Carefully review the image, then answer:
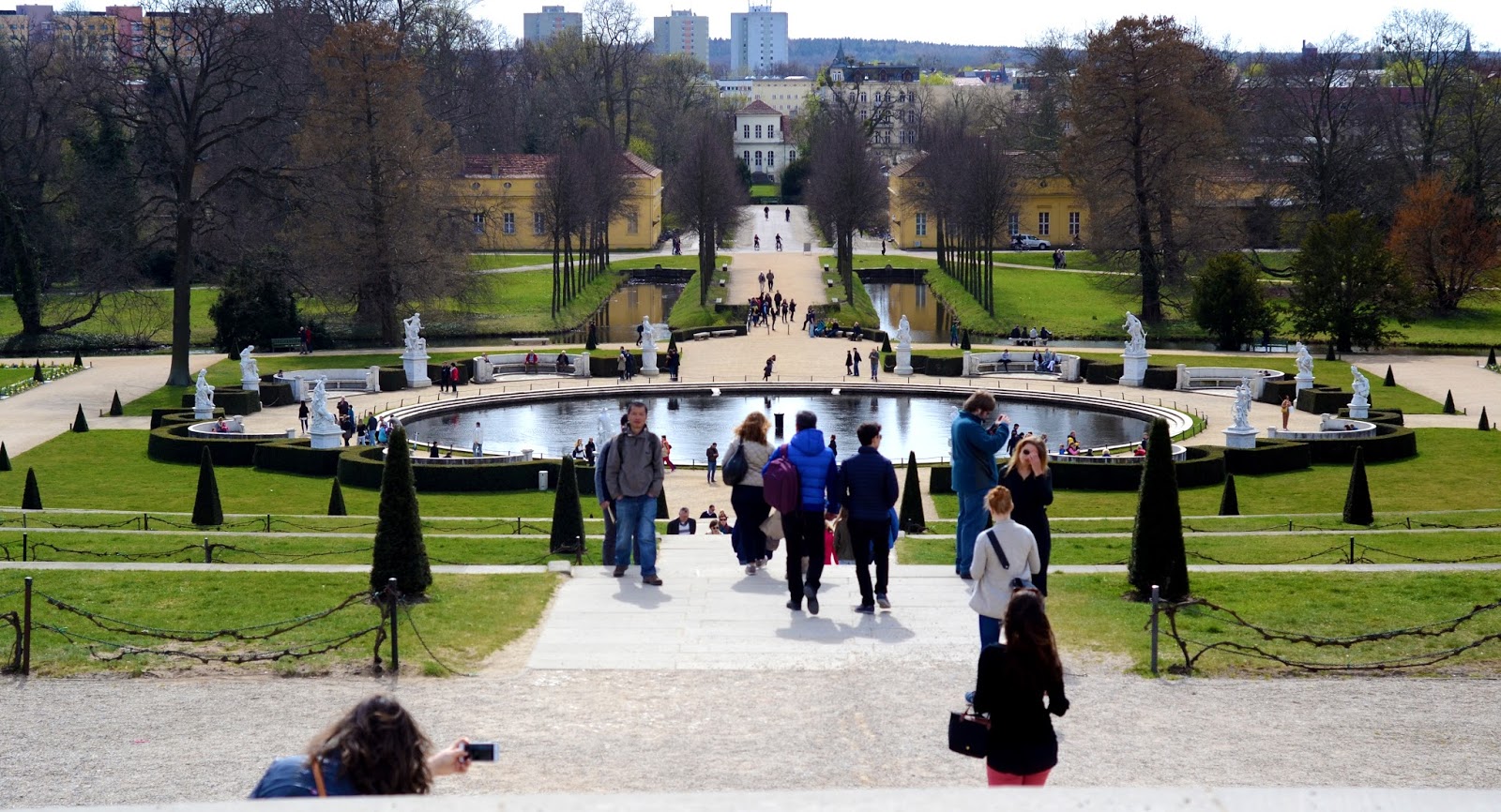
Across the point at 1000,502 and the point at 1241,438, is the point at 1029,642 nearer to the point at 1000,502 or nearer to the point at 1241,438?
the point at 1000,502

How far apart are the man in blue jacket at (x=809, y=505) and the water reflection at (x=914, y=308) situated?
43124mm

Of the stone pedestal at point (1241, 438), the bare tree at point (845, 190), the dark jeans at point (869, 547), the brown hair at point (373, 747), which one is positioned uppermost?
the bare tree at point (845, 190)

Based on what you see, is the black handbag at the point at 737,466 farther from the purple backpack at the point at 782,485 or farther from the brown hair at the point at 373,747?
the brown hair at the point at 373,747

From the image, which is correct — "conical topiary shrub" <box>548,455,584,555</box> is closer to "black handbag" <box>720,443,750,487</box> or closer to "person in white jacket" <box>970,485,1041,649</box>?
"black handbag" <box>720,443,750,487</box>

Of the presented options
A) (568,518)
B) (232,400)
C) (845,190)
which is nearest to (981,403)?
(568,518)

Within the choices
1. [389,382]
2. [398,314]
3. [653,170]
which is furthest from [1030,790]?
[653,170]

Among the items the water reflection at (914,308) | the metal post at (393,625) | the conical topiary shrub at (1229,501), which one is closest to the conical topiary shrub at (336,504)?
the conical topiary shrub at (1229,501)

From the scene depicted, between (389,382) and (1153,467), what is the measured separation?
33.3m

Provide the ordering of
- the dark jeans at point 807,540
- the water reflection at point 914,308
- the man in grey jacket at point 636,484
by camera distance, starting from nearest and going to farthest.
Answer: the dark jeans at point 807,540
the man in grey jacket at point 636,484
the water reflection at point 914,308

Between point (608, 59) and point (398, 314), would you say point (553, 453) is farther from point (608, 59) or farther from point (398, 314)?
point (608, 59)

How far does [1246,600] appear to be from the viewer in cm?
1497

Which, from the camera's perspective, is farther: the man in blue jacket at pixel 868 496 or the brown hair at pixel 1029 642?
the man in blue jacket at pixel 868 496

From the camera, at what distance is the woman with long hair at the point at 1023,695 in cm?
756

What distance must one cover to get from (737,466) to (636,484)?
0.94 metres
